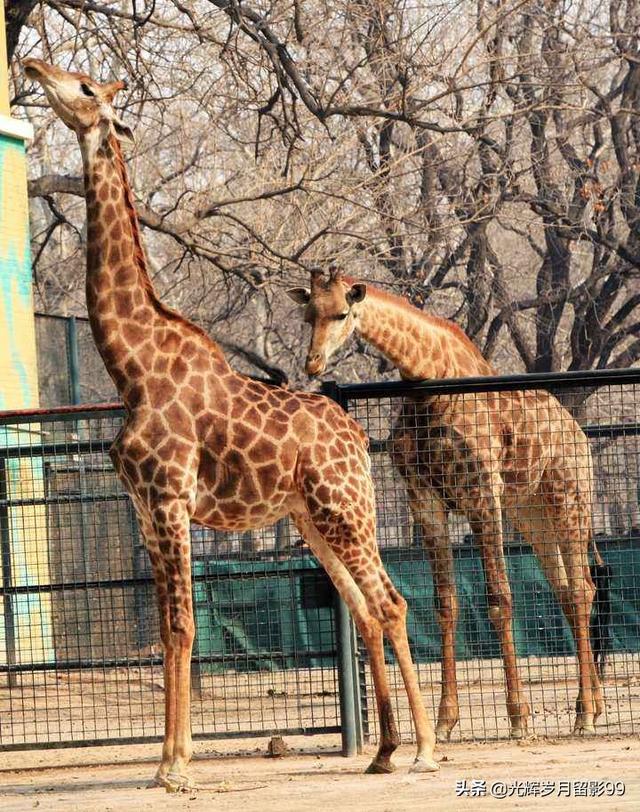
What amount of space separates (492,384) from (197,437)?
1.79 meters

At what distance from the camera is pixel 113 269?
716 centimetres

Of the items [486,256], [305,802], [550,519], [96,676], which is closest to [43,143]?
[486,256]

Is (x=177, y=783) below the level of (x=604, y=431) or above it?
below

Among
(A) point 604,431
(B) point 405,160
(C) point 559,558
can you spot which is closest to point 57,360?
(B) point 405,160

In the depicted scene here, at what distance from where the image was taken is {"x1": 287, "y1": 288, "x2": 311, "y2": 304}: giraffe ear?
866cm

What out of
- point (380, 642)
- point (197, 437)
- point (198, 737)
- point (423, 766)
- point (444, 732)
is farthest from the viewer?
point (444, 732)

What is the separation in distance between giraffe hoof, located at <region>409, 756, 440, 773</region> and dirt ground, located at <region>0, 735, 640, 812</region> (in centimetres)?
5

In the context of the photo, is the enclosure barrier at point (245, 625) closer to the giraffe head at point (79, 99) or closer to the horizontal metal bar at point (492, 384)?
the horizontal metal bar at point (492, 384)

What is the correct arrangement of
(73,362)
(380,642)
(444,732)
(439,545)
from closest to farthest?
(380,642) < (444,732) < (439,545) < (73,362)

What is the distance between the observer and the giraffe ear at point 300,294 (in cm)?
866

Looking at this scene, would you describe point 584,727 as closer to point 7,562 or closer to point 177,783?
point 177,783

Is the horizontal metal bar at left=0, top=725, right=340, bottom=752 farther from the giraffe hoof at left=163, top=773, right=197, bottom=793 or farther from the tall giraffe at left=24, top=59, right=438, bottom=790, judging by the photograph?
the giraffe hoof at left=163, top=773, right=197, bottom=793

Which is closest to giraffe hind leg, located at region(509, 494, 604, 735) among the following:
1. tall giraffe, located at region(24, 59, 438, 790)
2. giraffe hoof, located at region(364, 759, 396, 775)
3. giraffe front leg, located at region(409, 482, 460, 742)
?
giraffe front leg, located at region(409, 482, 460, 742)

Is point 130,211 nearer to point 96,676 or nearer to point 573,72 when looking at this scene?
point 96,676
